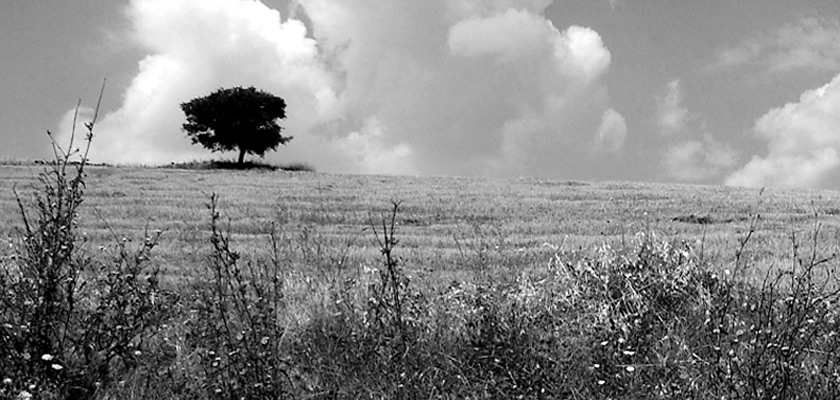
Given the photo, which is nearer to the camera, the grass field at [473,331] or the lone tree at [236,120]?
the grass field at [473,331]

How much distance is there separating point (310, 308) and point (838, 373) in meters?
4.12

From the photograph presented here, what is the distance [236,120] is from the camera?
156 ft

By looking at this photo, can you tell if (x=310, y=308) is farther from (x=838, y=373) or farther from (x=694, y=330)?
(x=838, y=373)

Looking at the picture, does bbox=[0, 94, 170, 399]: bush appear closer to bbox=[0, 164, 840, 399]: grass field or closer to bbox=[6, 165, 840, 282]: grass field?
bbox=[0, 164, 840, 399]: grass field

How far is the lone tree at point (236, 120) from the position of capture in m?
47.9

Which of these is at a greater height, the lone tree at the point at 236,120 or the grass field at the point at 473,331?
the lone tree at the point at 236,120

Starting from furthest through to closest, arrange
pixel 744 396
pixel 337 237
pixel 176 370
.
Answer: pixel 337 237 → pixel 176 370 → pixel 744 396

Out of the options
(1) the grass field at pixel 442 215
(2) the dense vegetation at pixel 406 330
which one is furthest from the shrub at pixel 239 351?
(1) the grass field at pixel 442 215

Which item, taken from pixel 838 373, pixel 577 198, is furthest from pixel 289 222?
pixel 838 373

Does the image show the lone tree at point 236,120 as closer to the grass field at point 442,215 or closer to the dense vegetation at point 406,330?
the grass field at point 442,215

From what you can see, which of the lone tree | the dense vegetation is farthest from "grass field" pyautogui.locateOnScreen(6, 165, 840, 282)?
the lone tree

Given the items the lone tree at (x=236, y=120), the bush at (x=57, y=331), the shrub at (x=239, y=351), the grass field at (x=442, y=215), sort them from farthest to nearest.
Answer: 1. the lone tree at (x=236, y=120)
2. the grass field at (x=442, y=215)
3. the bush at (x=57, y=331)
4. the shrub at (x=239, y=351)

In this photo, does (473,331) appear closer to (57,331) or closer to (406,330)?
(406,330)

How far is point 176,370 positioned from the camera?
6.43 metres
